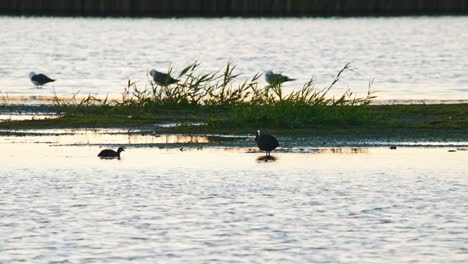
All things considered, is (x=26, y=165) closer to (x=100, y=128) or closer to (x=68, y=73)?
(x=100, y=128)

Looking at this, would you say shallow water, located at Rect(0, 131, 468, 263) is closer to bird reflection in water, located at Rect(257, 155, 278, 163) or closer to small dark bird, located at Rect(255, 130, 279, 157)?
bird reflection in water, located at Rect(257, 155, 278, 163)

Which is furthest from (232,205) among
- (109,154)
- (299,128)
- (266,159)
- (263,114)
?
(263,114)

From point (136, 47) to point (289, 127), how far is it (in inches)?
1761

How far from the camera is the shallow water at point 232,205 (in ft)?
44.8

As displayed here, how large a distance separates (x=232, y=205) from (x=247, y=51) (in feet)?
161

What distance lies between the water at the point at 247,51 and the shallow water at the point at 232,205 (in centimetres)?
1467

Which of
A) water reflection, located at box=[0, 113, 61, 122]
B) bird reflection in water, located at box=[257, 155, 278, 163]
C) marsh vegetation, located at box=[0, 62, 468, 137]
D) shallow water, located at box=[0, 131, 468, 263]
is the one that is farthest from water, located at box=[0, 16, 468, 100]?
shallow water, located at box=[0, 131, 468, 263]

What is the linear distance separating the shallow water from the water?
1467cm

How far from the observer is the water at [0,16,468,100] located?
41875 mm

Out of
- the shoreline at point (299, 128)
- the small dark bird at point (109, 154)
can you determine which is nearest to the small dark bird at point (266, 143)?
the small dark bird at point (109, 154)

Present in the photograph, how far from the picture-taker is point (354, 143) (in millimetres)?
23031

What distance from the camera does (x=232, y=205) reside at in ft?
54.1

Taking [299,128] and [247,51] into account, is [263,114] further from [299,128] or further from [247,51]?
[247,51]

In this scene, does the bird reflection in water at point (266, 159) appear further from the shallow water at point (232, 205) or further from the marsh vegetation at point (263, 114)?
the marsh vegetation at point (263, 114)
